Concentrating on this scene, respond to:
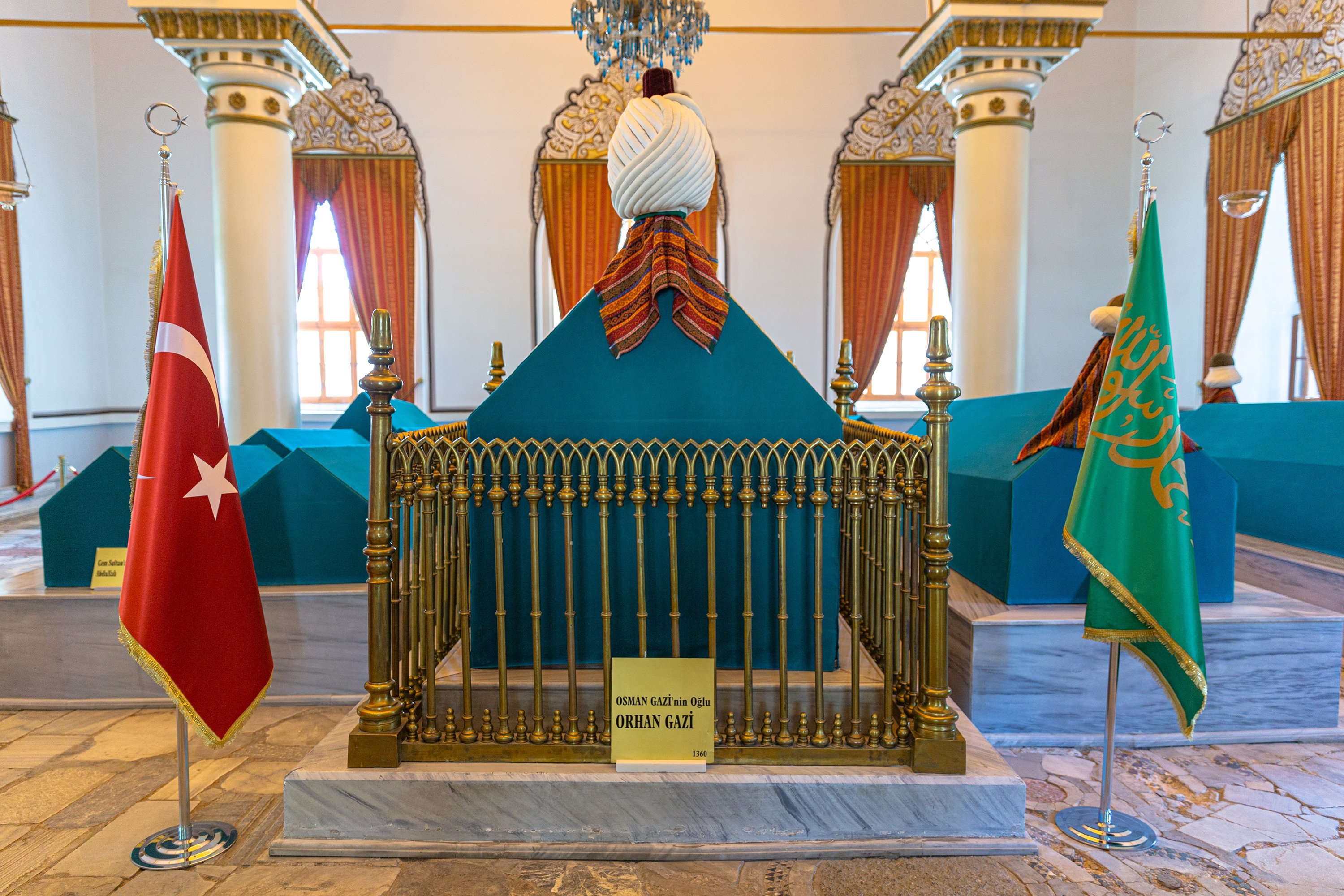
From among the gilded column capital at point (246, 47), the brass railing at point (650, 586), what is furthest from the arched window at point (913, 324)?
the brass railing at point (650, 586)

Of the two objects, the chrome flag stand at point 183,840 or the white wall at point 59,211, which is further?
the white wall at point 59,211

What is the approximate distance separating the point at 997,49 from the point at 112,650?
588cm

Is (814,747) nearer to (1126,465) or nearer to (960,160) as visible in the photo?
(1126,465)

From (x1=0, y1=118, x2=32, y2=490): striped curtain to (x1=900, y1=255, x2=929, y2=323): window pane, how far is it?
8.30 meters

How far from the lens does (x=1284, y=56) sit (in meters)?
5.77

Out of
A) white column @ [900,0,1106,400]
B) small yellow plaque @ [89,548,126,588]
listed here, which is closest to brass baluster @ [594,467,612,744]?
small yellow plaque @ [89,548,126,588]

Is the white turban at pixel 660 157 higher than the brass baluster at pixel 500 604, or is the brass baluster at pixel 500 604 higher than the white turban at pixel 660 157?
the white turban at pixel 660 157

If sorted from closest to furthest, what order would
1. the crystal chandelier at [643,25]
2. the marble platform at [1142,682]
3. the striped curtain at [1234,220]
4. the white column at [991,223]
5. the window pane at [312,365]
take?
the marble platform at [1142,682] < the crystal chandelier at [643,25] < the white column at [991,223] < the striped curtain at [1234,220] < the window pane at [312,365]

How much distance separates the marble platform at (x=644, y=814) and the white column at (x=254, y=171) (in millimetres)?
4157

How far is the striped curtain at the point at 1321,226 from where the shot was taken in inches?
211

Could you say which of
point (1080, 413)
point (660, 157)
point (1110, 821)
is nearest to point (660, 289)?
point (660, 157)

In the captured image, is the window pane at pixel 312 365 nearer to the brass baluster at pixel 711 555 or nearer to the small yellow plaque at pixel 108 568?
the small yellow plaque at pixel 108 568

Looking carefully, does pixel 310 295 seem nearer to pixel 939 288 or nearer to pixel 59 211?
pixel 59 211

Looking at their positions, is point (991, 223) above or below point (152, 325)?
above
